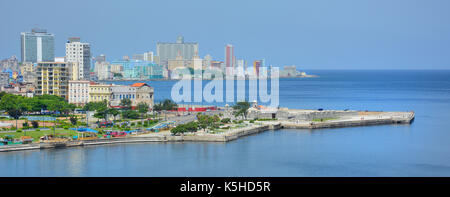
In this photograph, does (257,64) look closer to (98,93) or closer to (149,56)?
(149,56)

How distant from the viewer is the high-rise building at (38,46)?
76.8 metres

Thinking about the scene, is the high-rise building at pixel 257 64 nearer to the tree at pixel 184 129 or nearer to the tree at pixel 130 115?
the tree at pixel 130 115

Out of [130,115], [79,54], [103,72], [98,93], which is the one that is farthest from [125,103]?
[103,72]

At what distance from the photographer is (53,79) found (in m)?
35.2

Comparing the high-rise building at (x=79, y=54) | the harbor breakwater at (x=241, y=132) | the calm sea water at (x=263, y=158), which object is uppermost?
the high-rise building at (x=79, y=54)

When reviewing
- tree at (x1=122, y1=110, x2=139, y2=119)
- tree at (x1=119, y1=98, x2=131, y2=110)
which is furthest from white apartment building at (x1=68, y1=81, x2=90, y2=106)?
tree at (x1=122, y1=110, x2=139, y2=119)

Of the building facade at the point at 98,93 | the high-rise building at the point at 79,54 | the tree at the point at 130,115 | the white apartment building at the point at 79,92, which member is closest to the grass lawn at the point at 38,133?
the tree at the point at 130,115

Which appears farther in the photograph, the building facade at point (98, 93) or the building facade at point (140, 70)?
the building facade at point (140, 70)

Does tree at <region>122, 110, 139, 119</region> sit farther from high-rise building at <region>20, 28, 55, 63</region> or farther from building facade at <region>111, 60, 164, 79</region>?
building facade at <region>111, 60, 164, 79</region>

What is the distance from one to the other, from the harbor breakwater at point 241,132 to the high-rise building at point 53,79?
15040 millimetres

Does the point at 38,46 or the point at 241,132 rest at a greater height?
the point at 38,46

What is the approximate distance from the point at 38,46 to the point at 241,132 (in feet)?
207

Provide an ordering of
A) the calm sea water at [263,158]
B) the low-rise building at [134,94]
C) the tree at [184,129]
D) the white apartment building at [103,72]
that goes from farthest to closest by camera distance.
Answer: the white apartment building at [103,72] < the low-rise building at [134,94] < the tree at [184,129] < the calm sea water at [263,158]
